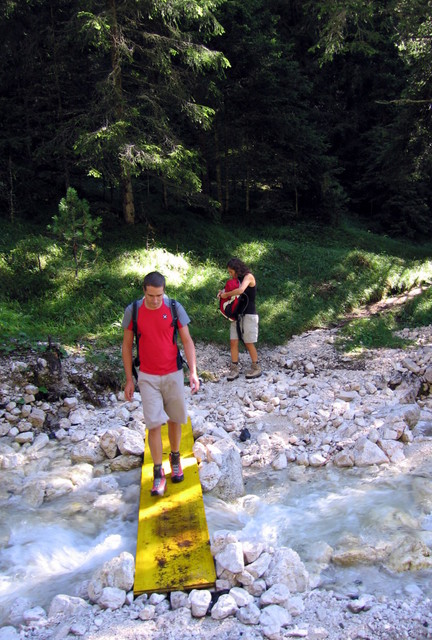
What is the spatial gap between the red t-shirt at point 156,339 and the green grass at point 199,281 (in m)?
3.94

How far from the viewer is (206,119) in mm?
13453

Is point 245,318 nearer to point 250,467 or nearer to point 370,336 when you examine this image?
point 250,467

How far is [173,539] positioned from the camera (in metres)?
3.93

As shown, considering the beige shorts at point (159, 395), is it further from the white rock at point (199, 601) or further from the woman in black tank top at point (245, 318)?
the woman in black tank top at point (245, 318)

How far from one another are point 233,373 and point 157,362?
4057mm

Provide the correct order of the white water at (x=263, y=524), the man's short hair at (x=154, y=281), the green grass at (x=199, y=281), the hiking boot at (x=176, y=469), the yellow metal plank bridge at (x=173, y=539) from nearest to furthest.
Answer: the yellow metal plank bridge at (x=173, y=539) → the white water at (x=263, y=524) → the man's short hair at (x=154, y=281) → the hiking boot at (x=176, y=469) → the green grass at (x=199, y=281)

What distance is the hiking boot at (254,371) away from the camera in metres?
8.25

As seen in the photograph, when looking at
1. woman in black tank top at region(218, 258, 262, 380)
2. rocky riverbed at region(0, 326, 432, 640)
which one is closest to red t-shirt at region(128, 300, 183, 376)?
rocky riverbed at region(0, 326, 432, 640)

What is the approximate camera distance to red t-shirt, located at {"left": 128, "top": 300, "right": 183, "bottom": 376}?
4.28 meters

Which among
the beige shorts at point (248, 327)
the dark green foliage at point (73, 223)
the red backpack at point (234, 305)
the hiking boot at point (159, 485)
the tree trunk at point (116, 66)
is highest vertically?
the tree trunk at point (116, 66)

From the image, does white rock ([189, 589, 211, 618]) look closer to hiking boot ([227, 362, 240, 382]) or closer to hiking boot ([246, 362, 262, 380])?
hiking boot ([227, 362, 240, 382])

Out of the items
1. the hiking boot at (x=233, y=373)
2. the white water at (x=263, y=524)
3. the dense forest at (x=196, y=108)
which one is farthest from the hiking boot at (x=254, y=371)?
the dense forest at (x=196, y=108)

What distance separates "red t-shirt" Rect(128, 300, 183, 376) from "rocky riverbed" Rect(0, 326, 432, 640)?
1.42 meters

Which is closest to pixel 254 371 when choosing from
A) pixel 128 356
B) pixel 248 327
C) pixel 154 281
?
pixel 248 327
